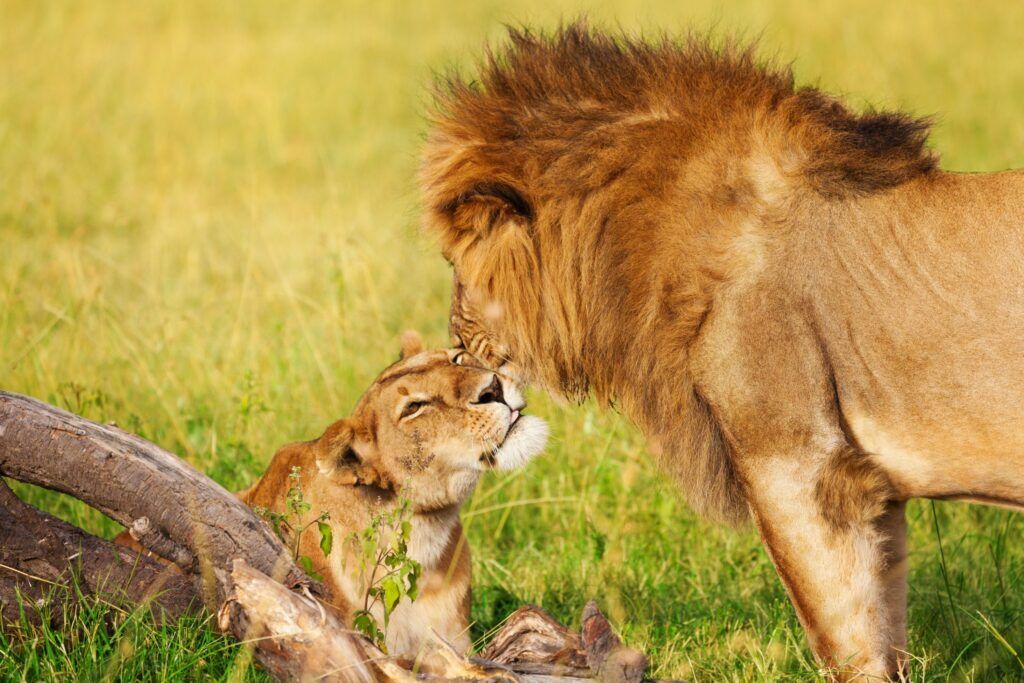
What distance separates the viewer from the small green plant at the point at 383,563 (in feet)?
9.32

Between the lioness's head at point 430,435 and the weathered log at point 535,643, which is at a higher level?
the lioness's head at point 430,435

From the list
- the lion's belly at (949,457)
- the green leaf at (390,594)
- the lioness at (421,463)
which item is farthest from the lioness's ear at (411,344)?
the lion's belly at (949,457)

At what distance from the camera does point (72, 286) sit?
20.5 ft

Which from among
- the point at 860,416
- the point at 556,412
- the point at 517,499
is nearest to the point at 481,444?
the point at 860,416

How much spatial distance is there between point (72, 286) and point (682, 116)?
3973 millimetres

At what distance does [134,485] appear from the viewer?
8.98 feet

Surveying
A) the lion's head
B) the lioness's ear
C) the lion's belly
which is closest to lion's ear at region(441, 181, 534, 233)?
the lion's head

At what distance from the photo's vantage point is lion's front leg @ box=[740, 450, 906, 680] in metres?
2.84

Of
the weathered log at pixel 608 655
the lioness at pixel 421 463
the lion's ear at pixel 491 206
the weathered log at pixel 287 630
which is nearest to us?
the weathered log at pixel 287 630

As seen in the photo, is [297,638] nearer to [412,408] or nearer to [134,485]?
[134,485]

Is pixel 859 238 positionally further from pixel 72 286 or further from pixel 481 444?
pixel 72 286

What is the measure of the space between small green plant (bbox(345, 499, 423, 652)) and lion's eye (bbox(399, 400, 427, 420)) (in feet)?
0.70

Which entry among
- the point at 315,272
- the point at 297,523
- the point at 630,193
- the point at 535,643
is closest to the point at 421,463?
the point at 297,523

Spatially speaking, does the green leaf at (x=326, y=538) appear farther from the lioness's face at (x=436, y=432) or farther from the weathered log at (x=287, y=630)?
the weathered log at (x=287, y=630)
